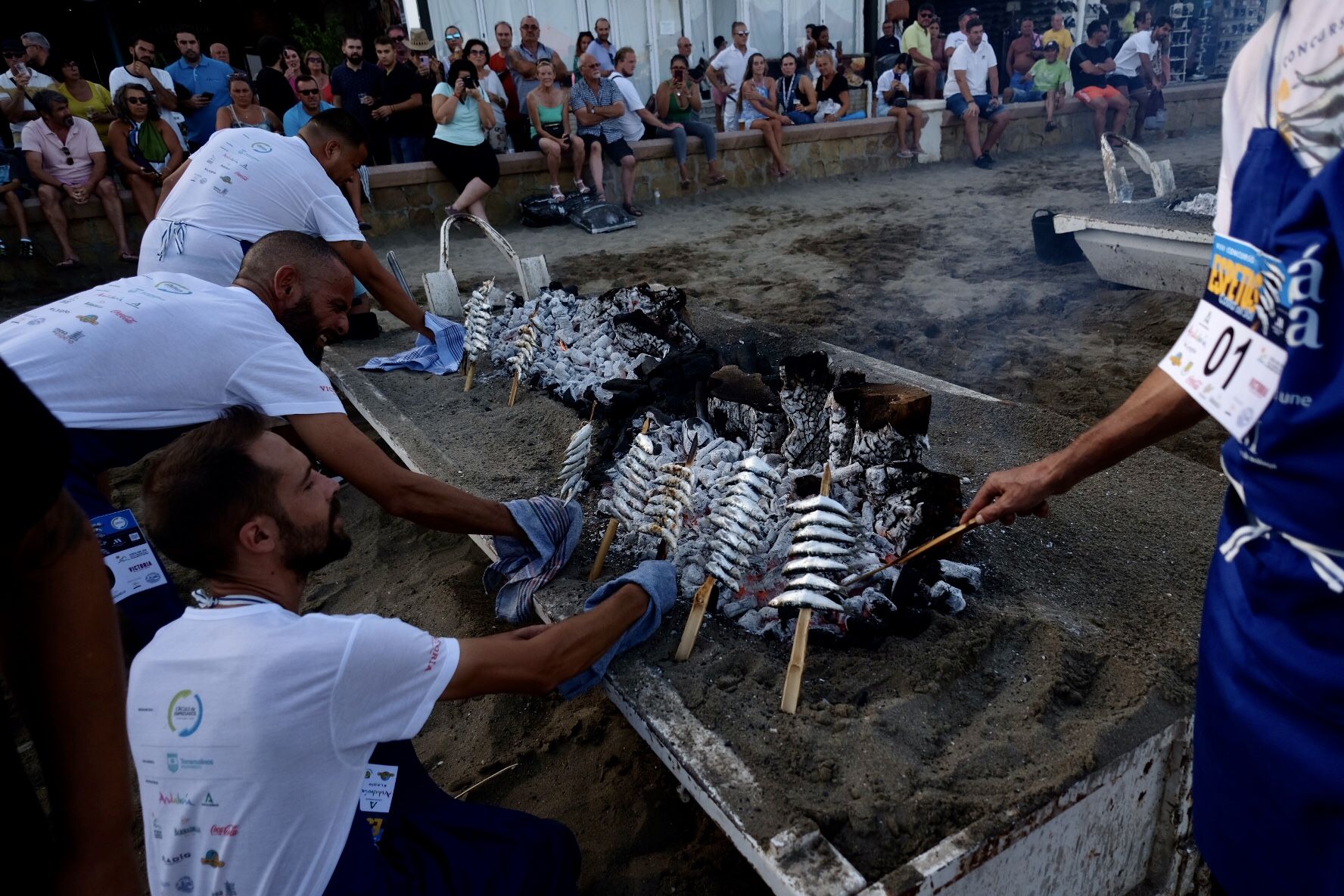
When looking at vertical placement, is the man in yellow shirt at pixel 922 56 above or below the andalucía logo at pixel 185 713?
above

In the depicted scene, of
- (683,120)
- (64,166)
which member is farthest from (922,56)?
(64,166)

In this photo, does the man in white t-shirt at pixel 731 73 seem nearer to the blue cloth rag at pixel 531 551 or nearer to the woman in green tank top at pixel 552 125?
the woman in green tank top at pixel 552 125

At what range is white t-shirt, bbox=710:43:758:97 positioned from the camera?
12758 mm

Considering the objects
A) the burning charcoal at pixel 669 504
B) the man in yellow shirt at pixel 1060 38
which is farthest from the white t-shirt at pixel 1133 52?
the burning charcoal at pixel 669 504

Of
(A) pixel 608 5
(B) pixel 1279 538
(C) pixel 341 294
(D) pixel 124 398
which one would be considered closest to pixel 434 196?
(A) pixel 608 5

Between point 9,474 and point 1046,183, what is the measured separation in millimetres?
12351

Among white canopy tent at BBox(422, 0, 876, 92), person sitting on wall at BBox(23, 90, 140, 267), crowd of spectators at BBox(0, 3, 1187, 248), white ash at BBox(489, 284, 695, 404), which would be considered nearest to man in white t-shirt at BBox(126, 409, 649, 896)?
white ash at BBox(489, 284, 695, 404)

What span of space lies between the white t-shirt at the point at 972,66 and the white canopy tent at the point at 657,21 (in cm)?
376

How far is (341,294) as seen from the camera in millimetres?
3174

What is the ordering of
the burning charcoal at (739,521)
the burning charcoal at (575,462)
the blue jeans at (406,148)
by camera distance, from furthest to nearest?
1. the blue jeans at (406,148)
2. the burning charcoal at (575,462)
3. the burning charcoal at (739,521)

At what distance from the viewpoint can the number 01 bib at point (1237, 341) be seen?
43.5 inches

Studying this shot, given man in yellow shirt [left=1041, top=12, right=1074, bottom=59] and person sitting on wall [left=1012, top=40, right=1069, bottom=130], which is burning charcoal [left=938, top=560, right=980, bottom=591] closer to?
person sitting on wall [left=1012, top=40, right=1069, bottom=130]

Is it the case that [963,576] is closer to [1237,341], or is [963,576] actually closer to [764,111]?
[1237,341]

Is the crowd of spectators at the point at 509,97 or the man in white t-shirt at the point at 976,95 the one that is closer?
the crowd of spectators at the point at 509,97
